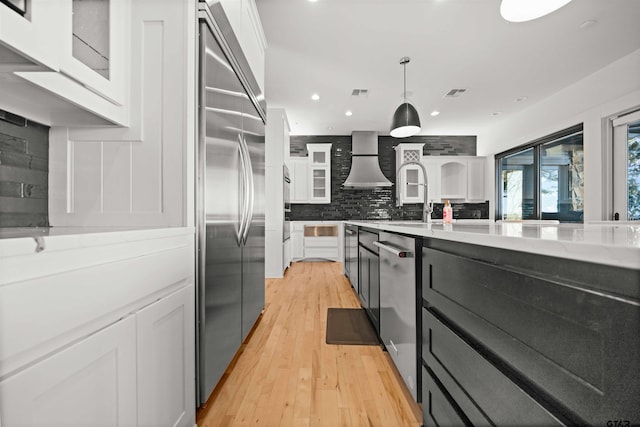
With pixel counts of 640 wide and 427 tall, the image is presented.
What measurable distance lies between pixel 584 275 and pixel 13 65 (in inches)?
53.9

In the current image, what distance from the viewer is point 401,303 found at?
4.75ft

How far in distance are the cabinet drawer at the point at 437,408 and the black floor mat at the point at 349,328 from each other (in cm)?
100

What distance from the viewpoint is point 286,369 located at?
1.75m

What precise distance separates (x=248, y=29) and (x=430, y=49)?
2156 millimetres

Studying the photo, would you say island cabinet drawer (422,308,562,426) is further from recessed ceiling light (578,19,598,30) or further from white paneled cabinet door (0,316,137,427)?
recessed ceiling light (578,19,598,30)

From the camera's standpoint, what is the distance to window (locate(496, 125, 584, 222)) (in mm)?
4375

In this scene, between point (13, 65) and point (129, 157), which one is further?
point (129, 157)

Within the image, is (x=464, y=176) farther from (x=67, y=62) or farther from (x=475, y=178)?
(x=67, y=62)

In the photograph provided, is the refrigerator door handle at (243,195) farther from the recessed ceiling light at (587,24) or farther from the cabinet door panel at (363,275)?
the recessed ceiling light at (587,24)

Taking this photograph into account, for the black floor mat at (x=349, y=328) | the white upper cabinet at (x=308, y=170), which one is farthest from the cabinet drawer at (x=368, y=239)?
the white upper cabinet at (x=308, y=170)

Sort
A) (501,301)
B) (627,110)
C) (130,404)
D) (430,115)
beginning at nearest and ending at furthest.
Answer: (501,301) → (130,404) → (627,110) → (430,115)

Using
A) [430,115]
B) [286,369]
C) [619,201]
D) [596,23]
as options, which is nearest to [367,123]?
[430,115]

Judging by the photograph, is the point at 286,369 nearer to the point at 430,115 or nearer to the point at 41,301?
the point at 41,301

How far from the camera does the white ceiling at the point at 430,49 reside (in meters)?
2.65
